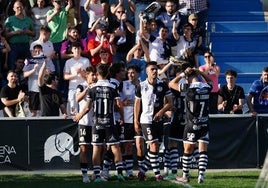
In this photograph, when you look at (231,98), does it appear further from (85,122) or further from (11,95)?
(11,95)

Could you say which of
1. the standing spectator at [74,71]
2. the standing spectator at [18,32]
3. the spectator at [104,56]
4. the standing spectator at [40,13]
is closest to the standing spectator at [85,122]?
the spectator at [104,56]

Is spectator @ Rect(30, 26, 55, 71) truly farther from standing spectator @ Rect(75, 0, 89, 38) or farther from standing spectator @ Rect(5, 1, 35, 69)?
standing spectator @ Rect(75, 0, 89, 38)

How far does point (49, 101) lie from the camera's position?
2027cm

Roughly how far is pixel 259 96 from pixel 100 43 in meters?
4.26

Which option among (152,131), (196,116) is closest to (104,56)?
(152,131)

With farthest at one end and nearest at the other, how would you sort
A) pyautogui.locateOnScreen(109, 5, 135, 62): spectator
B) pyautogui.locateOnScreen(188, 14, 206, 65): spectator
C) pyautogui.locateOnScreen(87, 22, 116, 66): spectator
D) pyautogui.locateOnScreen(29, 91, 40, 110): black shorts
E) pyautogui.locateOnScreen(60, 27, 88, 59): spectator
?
pyautogui.locateOnScreen(109, 5, 135, 62): spectator → pyautogui.locateOnScreen(188, 14, 206, 65): spectator → pyautogui.locateOnScreen(60, 27, 88, 59): spectator → pyautogui.locateOnScreen(87, 22, 116, 66): spectator → pyautogui.locateOnScreen(29, 91, 40, 110): black shorts

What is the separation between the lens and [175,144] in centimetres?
1838

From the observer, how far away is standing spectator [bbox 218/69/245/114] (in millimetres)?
20609

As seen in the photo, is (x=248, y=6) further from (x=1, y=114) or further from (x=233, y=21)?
(x=1, y=114)

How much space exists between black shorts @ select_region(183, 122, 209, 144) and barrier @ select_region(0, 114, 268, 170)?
8.64 feet

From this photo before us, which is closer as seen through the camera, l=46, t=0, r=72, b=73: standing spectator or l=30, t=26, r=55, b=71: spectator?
l=30, t=26, r=55, b=71: spectator

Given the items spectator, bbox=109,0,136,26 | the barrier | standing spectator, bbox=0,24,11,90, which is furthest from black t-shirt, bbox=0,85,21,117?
spectator, bbox=109,0,136,26

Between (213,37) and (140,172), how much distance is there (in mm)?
9214

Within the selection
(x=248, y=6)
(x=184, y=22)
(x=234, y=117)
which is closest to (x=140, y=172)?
(x=234, y=117)
